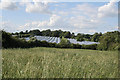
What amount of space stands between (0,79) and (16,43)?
15.6 meters

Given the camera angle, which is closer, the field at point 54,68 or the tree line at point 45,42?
the field at point 54,68

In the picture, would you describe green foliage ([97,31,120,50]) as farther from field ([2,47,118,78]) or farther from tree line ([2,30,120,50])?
field ([2,47,118,78])

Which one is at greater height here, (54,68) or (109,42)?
(54,68)

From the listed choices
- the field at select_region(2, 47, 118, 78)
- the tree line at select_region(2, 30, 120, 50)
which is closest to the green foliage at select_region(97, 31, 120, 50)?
the tree line at select_region(2, 30, 120, 50)

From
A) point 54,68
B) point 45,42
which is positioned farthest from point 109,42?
point 54,68

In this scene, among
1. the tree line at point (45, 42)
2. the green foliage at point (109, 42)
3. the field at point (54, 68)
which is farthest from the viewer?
the green foliage at point (109, 42)

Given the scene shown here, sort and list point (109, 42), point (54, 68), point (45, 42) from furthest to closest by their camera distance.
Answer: point (45, 42)
point (109, 42)
point (54, 68)

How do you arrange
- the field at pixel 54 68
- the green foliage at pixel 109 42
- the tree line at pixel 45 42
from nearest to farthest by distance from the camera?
the field at pixel 54 68
the tree line at pixel 45 42
the green foliage at pixel 109 42

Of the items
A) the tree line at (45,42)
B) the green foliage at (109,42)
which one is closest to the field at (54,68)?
the tree line at (45,42)

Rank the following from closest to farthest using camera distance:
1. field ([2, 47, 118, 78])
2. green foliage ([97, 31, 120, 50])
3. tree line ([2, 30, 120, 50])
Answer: field ([2, 47, 118, 78]), tree line ([2, 30, 120, 50]), green foliage ([97, 31, 120, 50])

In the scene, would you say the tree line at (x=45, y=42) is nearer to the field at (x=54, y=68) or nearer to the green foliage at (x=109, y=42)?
the green foliage at (x=109, y=42)

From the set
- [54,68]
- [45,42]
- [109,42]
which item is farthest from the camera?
[45,42]

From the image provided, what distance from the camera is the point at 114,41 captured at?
84.2 ft

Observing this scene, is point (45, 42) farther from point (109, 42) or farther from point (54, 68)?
point (54, 68)
